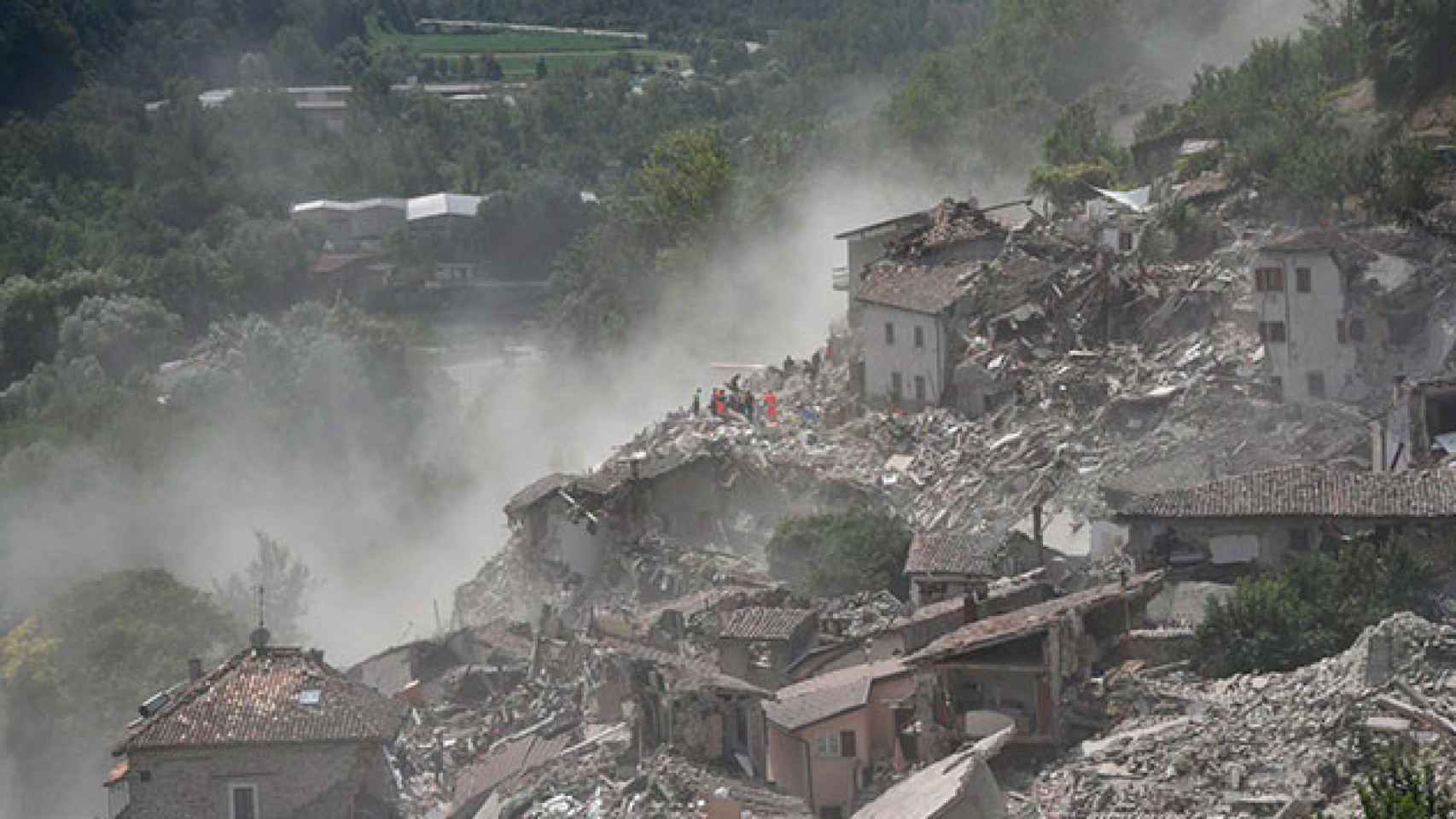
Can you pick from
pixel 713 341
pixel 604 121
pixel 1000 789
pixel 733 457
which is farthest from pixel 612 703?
pixel 604 121

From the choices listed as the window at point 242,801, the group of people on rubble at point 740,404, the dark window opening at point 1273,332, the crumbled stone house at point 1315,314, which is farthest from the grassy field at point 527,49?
the window at point 242,801

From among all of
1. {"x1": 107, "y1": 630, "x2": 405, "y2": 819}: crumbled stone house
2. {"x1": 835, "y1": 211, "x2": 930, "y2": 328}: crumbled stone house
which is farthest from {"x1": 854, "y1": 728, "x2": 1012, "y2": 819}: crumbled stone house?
{"x1": 835, "y1": 211, "x2": 930, "y2": 328}: crumbled stone house

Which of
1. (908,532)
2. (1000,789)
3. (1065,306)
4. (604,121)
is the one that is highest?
(604,121)

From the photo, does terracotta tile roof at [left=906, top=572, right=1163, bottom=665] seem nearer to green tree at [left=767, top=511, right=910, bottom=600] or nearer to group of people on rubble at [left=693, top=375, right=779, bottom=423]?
green tree at [left=767, top=511, right=910, bottom=600]

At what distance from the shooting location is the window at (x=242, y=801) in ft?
104

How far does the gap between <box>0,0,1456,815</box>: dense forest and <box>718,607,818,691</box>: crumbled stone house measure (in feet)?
39.3

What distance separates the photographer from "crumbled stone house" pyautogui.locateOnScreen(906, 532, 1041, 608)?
37.3 metres

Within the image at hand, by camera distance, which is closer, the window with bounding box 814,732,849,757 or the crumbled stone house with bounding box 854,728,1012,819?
the crumbled stone house with bounding box 854,728,1012,819

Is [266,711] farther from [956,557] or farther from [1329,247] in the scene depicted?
[1329,247]

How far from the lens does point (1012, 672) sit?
3119 centimetres

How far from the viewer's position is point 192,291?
8375 cm

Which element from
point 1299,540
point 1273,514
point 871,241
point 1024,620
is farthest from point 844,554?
point 871,241

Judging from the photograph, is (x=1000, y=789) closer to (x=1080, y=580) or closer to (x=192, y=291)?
(x=1080, y=580)

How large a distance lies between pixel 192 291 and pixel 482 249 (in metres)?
9.82
